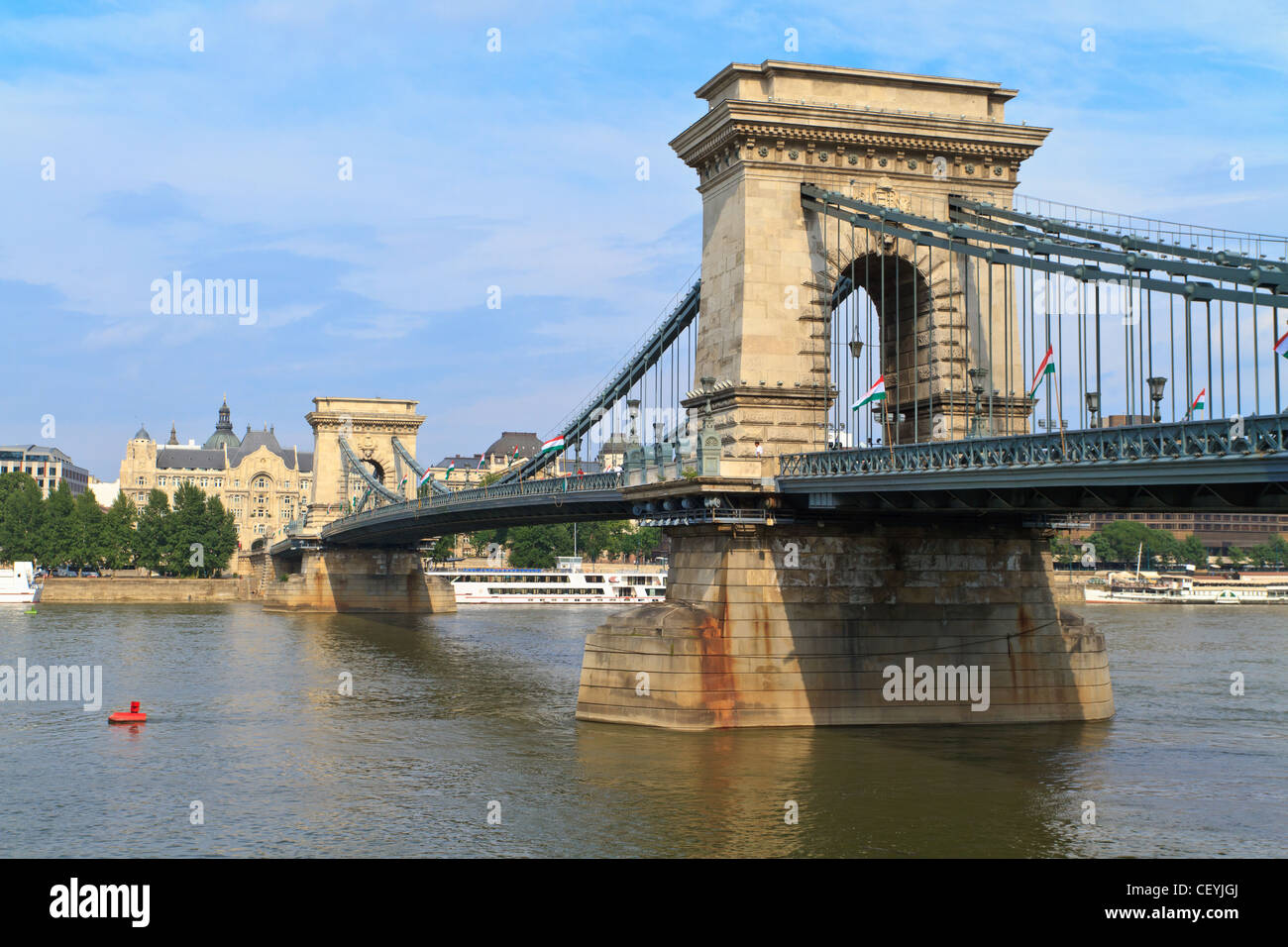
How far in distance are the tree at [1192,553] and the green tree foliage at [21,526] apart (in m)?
150

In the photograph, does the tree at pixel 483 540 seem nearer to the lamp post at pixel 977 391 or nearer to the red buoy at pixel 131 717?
the red buoy at pixel 131 717

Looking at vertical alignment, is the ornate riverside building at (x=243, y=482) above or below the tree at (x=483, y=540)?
above

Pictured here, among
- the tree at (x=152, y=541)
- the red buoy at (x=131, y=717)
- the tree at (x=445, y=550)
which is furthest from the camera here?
the tree at (x=445, y=550)

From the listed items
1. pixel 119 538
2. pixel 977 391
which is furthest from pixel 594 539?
pixel 977 391

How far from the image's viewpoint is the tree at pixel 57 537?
130m

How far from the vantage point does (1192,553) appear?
19000 cm

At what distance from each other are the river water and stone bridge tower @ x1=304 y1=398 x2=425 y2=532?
71345mm

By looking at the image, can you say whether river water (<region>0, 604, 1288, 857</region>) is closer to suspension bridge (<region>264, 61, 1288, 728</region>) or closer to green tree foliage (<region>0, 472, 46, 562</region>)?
suspension bridge (<region>264, 61, 1288, 728</region>)

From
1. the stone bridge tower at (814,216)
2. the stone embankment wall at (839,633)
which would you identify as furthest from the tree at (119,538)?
the stone embankment wall at (839,633)

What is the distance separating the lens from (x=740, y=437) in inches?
1519
